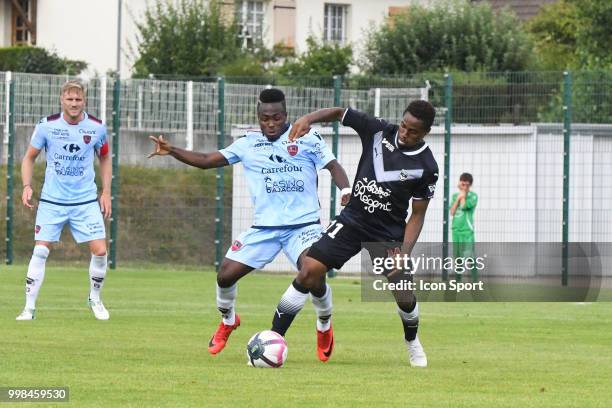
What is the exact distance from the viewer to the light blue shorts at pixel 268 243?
13.2 metres

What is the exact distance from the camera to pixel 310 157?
13.3 metres

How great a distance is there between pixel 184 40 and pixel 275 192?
3745 cm

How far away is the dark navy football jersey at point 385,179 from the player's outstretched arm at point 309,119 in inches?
4.1

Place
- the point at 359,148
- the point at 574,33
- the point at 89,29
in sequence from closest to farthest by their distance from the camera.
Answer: the point at 359,148, the point at 574,33, the point at 89,29

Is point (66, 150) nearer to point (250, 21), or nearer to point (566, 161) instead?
point (566, 161)

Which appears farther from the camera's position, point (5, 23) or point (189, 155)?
point (5, 23)

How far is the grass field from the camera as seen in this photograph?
10.3 m

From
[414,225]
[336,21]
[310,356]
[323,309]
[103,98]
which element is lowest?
[310,356]

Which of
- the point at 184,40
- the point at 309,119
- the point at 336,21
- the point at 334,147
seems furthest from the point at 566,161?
the point at 336,21

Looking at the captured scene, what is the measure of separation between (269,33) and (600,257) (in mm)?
32046

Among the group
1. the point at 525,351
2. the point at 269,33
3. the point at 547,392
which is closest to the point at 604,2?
the point at 269,33

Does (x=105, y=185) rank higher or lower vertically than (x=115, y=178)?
higher

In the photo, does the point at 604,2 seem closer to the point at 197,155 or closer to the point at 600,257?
the point at 600,257

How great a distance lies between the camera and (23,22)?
54812 mm
